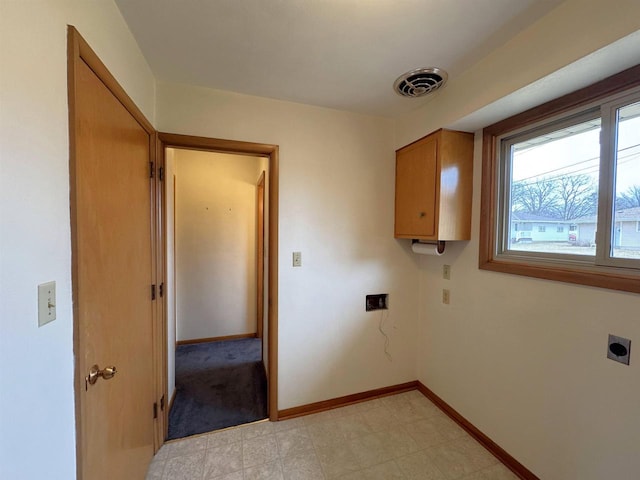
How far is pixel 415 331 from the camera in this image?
234 centimetres

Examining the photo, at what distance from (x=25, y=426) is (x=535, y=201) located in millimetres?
2306

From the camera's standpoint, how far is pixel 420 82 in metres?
1.66

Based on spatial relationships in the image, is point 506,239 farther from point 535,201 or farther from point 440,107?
point 440,107

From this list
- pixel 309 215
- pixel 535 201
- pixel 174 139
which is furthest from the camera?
pixel 309 215

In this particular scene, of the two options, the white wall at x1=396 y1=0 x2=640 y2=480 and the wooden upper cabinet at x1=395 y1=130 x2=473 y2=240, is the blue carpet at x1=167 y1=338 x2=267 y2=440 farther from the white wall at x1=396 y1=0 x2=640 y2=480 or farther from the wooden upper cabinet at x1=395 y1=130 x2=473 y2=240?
the wooden upper cabinet at x1=395 y1=130 x2=473 y2=240

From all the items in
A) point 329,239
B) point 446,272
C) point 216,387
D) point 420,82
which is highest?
point 420,82

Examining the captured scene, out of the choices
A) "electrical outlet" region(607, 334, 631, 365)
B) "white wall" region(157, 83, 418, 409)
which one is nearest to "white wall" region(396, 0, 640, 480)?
"electrical outlet" region(607, 334, 631, 365)

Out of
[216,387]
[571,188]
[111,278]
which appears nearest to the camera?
[111,278]

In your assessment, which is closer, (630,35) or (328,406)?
(630,35)

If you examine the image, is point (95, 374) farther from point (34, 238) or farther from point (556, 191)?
point (556, 191)

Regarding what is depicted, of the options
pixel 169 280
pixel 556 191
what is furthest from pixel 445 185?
pixel 169 280

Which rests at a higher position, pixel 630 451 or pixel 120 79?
pixel 120 79

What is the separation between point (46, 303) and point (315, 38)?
151cm

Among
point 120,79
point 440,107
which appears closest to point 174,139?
point 120,79
